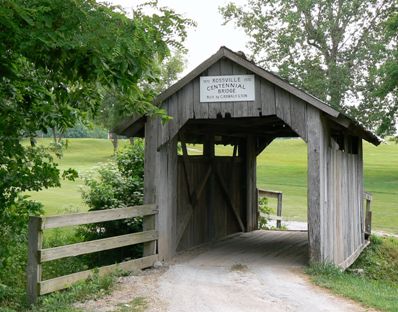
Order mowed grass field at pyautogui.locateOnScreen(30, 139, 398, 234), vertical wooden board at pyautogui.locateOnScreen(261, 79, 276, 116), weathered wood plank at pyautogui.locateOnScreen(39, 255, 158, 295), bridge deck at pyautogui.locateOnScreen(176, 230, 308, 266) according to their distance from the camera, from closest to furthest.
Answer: weathered wood plank at pyautogui.locateOnScreen(39, 255, 158, 295) → vertical wooden board at pyautogui.locateOnScreen(261, 79, 276, 116) → bridge deck at pyautogui.locateOnScreen(176, 230, 308, 266) → mowed grass field at pyautogui.locateOnScreen(30, 139, 398, 234)

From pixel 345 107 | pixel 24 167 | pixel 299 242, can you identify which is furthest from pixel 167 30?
pixel 345 107

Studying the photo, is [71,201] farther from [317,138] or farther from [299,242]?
[317,138]

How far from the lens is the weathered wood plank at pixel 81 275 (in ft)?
22.4

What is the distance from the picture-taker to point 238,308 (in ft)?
21.3

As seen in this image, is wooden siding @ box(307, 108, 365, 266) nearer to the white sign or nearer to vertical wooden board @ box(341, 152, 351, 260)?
vertical wooden board @ box(341, 152, 351, 260)

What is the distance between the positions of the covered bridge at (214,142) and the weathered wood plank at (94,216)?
399 mm

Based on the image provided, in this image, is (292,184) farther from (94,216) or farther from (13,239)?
(13,239)

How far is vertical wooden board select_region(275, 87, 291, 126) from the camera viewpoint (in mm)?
9227

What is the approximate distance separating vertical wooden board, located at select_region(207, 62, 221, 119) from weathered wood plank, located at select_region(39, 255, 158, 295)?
107 inches

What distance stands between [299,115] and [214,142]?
377 centimetres

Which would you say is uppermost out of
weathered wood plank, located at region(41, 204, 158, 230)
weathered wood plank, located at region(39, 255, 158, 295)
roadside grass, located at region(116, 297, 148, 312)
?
weathered wood plank, located at region(41, 204, 158, 230)

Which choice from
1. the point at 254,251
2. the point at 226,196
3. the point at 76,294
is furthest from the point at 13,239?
the point at 226,196

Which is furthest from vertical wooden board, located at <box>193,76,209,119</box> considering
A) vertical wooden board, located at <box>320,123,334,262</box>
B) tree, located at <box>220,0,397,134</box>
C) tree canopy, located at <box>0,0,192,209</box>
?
tree, located at <box>220,0,397,134</box>

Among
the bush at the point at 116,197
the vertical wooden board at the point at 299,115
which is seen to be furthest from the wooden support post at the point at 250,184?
the vertical wooden board at the point at 299,115
